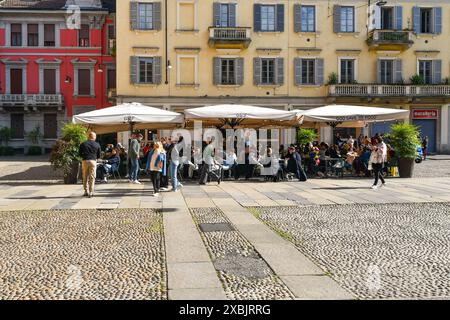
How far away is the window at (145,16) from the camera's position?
31.4 meters

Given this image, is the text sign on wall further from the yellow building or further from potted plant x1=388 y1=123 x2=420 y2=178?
potted plant x1=388 y1=123 x2=420 y2=178

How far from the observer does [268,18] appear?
1271 inches

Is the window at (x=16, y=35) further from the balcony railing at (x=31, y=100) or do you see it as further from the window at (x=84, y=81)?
the window at (x=84, y=81)

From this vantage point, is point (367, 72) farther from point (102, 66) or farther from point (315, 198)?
point (315, 198)

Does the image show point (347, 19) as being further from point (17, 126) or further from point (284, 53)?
point (17, 126)

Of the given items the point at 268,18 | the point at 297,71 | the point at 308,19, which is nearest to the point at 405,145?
the point at 297,71

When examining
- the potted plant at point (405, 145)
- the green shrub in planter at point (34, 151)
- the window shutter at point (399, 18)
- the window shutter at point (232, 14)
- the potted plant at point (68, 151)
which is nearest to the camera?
the potted plant at point (68, 151)

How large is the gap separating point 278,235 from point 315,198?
4.60 meters

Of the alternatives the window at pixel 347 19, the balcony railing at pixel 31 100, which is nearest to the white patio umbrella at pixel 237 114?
the window at pixel 347 19

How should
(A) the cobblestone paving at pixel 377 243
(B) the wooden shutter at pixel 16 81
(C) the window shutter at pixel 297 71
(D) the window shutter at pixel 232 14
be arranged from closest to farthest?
(A) the cobblestone paving at pixel 377 243 < (D) the window shutter at pixel 232 14 < (C) the window shutter at pixel 297 71 < (B) the wooden shutter at pixel 16 81

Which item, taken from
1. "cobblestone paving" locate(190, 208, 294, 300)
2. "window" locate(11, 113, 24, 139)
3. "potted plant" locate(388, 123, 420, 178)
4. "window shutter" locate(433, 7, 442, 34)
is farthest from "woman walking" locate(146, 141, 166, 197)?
"window" locate(11, 113, 24, 139)

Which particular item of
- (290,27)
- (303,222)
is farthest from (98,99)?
(303,222)

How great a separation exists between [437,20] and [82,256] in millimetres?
32963

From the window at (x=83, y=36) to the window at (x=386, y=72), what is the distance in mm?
22479
